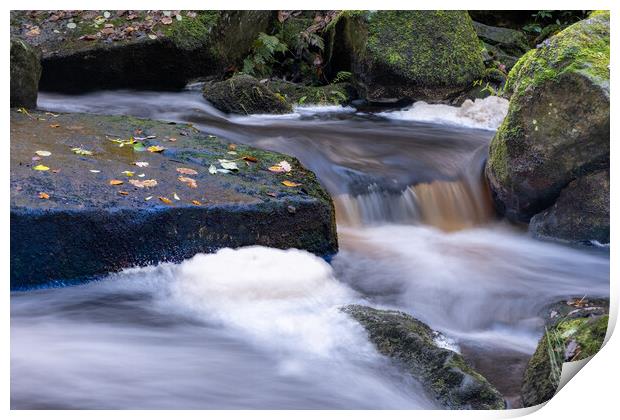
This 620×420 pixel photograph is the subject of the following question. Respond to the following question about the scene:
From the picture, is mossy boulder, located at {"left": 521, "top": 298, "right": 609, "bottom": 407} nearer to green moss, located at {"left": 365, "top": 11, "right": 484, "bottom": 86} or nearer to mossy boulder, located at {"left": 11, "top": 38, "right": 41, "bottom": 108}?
mossy boulder, located at {"left": 11, "top": 38, "right": 41, "bottom": 108}

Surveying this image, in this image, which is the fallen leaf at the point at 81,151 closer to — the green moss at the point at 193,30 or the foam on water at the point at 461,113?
the green moss at the point at 193,30

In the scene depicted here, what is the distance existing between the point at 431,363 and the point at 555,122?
1.57 m

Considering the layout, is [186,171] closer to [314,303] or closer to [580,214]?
[314,303]

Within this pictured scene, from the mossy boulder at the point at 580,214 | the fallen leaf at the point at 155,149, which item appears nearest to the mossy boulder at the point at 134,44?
the fallen leaf at the point at 155,149

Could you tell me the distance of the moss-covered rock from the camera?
5.52m

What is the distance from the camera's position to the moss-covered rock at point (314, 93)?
18.1ft

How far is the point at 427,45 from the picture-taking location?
5.47 metres

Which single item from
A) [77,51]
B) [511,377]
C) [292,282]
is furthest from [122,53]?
[511,377]

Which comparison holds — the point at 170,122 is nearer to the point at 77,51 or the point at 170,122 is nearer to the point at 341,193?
the point at 77,51

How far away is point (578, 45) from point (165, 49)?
2.51 metres

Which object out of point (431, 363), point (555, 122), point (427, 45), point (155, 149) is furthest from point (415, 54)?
point (431, 363)

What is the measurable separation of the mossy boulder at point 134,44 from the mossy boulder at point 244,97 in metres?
0.16

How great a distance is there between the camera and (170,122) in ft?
13.8

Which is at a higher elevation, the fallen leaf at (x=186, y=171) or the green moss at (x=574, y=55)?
the green moss at (x=574, y=55)
